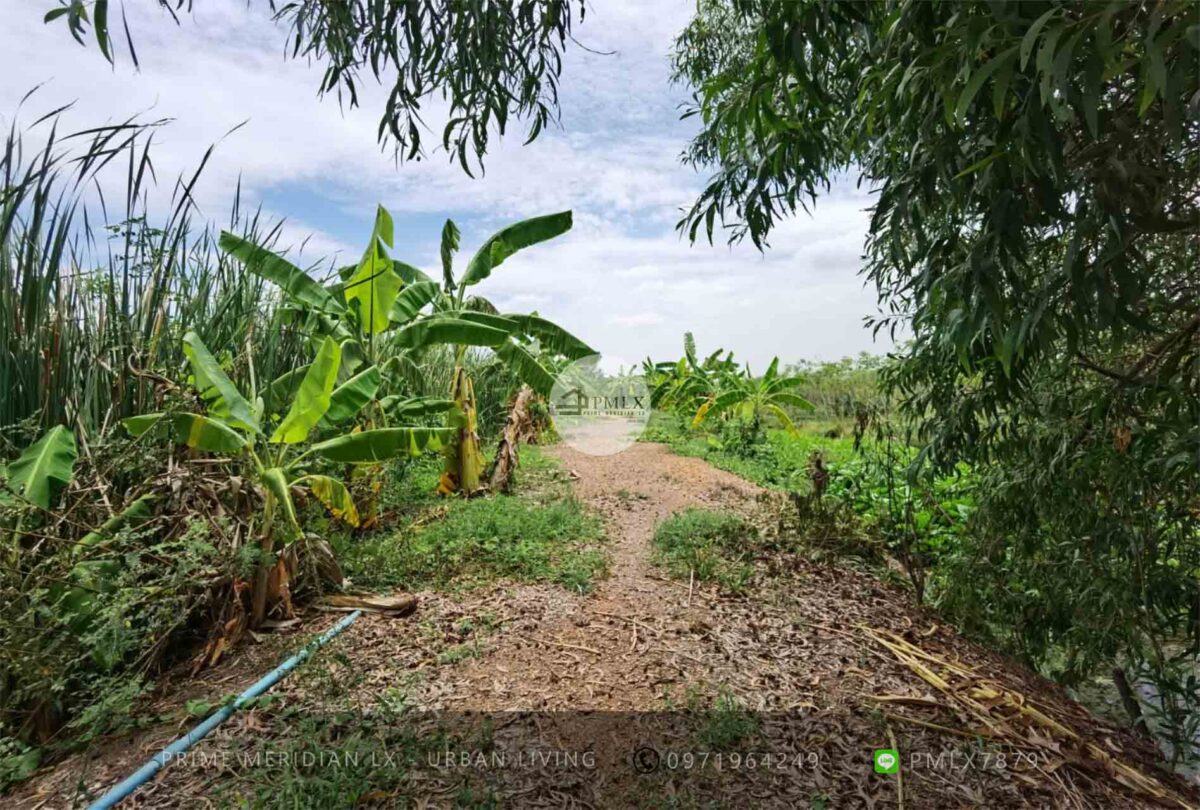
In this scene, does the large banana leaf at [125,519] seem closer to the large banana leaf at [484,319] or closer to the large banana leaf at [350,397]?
the large banana leaf at [350,397]

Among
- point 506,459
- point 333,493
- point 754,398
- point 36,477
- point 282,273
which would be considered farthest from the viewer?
point 754,398

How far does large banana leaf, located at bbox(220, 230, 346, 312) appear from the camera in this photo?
13.5 feet

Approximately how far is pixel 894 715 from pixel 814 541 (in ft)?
5.80

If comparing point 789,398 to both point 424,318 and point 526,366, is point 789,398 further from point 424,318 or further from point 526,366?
point 424,318

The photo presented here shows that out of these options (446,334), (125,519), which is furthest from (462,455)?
(125,519)

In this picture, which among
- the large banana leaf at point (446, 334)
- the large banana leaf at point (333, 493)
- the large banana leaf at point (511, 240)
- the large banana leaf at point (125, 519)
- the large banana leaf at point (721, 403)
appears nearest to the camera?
the large banana leaf at point (125, 519)

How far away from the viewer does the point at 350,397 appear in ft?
11.5

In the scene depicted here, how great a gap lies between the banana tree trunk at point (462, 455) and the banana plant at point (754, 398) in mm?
4782

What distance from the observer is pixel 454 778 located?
1.76 meters

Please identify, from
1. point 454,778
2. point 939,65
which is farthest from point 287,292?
point 939,65

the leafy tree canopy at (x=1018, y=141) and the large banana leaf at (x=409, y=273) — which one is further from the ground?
the large banana leaf at (x=409, y=273)

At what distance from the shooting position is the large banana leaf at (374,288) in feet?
13.7

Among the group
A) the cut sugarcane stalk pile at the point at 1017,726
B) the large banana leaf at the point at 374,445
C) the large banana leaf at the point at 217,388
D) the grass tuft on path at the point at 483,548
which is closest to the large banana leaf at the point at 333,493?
the large banana leaf at the point at 374,445

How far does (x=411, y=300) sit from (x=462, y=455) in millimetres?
1493
